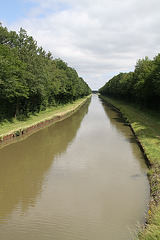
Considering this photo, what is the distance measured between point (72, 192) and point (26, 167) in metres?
4.79

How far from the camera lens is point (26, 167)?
13.3 metres

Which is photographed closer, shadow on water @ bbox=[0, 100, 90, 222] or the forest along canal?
the forest along canal

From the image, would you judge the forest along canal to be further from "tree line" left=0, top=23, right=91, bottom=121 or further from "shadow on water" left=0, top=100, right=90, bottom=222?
"tree line" left=0, top=23, right=91, bottom=121

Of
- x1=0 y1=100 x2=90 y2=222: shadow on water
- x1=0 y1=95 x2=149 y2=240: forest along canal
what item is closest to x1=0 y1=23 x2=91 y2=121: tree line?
x1=0 y1=100 x2=90 y2=222: shadow on water

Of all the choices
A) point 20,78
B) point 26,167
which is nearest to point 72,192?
point 26,167

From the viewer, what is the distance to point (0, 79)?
20453 millimetres

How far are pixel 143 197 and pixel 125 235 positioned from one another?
9.90ft

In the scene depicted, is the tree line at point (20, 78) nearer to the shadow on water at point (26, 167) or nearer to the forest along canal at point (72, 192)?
the shadow on water at point (26, 167)

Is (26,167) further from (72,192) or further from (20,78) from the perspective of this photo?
(20,78)

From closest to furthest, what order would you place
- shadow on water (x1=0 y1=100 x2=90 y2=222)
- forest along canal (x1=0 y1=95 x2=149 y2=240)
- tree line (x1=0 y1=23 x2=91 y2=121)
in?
forest along canal (x1=0 y1=95 x2=149 y2=240), shadow on water (x1=0 y1=100 x2=90 y2=222), tree line (x1=0 y1=23 x2=91 y2=121)

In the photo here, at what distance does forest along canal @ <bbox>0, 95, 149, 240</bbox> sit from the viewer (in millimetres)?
7250

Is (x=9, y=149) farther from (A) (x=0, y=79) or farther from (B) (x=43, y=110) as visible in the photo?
(B) (x=43, y=110)

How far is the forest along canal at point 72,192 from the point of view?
7.25 meters

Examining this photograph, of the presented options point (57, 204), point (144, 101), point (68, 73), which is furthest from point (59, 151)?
point (68, 73)
